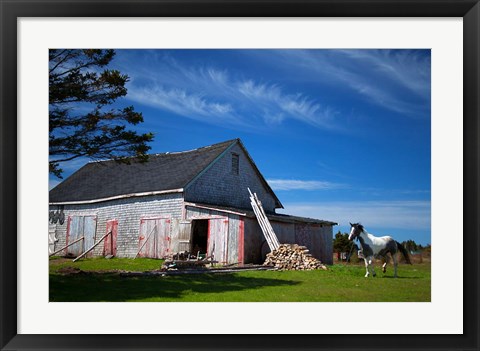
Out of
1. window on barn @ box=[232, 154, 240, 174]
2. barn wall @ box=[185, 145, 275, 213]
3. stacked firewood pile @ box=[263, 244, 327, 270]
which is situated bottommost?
stacked firewood pile @ box=[263, 244, 327, 270]

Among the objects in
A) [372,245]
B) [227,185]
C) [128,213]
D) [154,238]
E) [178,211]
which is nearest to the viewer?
[372,245]

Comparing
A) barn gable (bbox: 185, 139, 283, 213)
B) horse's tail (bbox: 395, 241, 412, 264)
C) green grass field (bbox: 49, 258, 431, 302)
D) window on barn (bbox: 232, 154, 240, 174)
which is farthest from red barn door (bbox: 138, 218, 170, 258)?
horse's tail (bbox: 395, 241, 412, 264)

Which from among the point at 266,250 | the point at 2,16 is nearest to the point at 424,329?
the point at 2,16

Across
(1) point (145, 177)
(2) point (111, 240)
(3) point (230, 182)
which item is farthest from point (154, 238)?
(3) point (230, 182)

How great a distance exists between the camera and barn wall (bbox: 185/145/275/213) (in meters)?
19.2

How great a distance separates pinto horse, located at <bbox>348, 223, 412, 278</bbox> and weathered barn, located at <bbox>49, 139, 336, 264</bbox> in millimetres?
5507

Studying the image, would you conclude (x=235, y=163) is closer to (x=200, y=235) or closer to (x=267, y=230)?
(x=200, y=235)

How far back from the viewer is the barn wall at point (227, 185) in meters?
19.2

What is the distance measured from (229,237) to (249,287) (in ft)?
21.4

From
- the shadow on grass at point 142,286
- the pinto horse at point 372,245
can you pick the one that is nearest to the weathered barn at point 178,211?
the shadow on grass at point 142,286

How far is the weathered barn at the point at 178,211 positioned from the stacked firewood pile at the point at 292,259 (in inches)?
49.2

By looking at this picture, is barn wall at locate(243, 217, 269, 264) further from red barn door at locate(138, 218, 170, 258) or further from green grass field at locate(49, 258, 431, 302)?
green grass field at locate(49, 258, 431, 302)

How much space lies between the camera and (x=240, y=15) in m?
6.80

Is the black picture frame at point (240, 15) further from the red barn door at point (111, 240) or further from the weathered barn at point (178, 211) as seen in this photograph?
the red barn door at point (111, 240)
